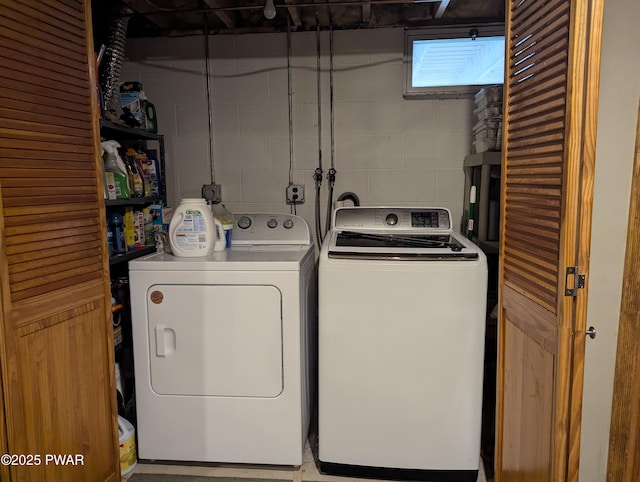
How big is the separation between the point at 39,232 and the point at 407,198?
1855mm

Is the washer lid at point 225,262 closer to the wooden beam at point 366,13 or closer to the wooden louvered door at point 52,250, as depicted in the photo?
the wooden louvered door at point 52,250

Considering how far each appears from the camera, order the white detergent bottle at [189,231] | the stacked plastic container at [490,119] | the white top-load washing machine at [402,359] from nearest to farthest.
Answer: the white top-load washing machine at [402,359], the white detergent bottle at [189,231], the stacked plastic container at [490,119]

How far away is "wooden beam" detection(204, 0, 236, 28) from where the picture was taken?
2237 millimetres

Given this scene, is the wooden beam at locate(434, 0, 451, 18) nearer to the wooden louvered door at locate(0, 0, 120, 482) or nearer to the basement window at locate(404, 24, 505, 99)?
the basement window at locate(404, 24, 505, 99)

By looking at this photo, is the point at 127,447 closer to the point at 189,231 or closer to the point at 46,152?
the point at 189,231

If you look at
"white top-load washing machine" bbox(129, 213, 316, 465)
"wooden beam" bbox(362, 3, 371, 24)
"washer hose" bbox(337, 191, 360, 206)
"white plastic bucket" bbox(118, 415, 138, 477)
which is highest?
"wooden beam" bbox(362, 3, 371, 24)

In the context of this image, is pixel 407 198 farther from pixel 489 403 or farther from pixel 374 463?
pixel 374 463

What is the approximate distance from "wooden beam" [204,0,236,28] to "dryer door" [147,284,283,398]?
55.7 inches

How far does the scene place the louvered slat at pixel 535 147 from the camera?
45.8 inches

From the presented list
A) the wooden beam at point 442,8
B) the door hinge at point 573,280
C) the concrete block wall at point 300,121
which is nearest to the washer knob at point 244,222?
the concrete block wall at point 300,121

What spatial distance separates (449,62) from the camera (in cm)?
250

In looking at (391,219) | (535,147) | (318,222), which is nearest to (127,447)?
(318,222)

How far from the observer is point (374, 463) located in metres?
1.87

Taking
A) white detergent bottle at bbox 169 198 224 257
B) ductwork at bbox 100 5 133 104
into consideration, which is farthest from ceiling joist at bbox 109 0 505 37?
white detergent bottle at bbox 169 198 224 257
